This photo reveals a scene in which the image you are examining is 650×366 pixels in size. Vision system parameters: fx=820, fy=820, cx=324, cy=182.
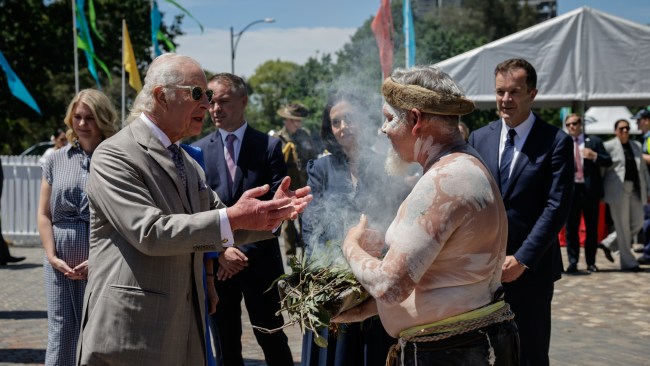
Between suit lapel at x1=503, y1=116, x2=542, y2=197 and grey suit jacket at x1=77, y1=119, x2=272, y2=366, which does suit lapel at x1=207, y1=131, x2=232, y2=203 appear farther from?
grey suit jacket at x1=77, y1=119, x2=272, y2=366

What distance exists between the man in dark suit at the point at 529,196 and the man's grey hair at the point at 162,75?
2.01 m

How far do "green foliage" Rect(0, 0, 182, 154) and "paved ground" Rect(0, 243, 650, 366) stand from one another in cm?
2786

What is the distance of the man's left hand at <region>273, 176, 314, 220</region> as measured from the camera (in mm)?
3418

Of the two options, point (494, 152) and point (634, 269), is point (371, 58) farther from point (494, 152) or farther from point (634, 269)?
point (634, 269)

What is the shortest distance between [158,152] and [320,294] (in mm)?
920

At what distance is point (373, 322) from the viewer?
15.4 feet

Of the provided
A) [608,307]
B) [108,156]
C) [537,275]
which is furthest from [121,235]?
[608,307]

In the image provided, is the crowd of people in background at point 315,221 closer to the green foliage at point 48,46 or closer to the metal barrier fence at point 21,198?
the metal barrier fence at point 21,198

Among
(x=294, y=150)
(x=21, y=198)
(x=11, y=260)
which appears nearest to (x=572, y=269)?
(x=294, y=150)

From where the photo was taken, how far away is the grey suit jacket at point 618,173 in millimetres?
13055

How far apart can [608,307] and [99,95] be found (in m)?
6.68

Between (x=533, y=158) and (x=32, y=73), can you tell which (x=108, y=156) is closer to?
(x=533, y=158)

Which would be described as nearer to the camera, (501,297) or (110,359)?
(501,297)

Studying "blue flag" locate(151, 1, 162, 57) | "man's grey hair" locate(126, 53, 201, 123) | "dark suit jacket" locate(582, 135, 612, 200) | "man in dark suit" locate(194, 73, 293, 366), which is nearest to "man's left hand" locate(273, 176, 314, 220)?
"man's grey hair" locate(126, 53, 201, 123)
